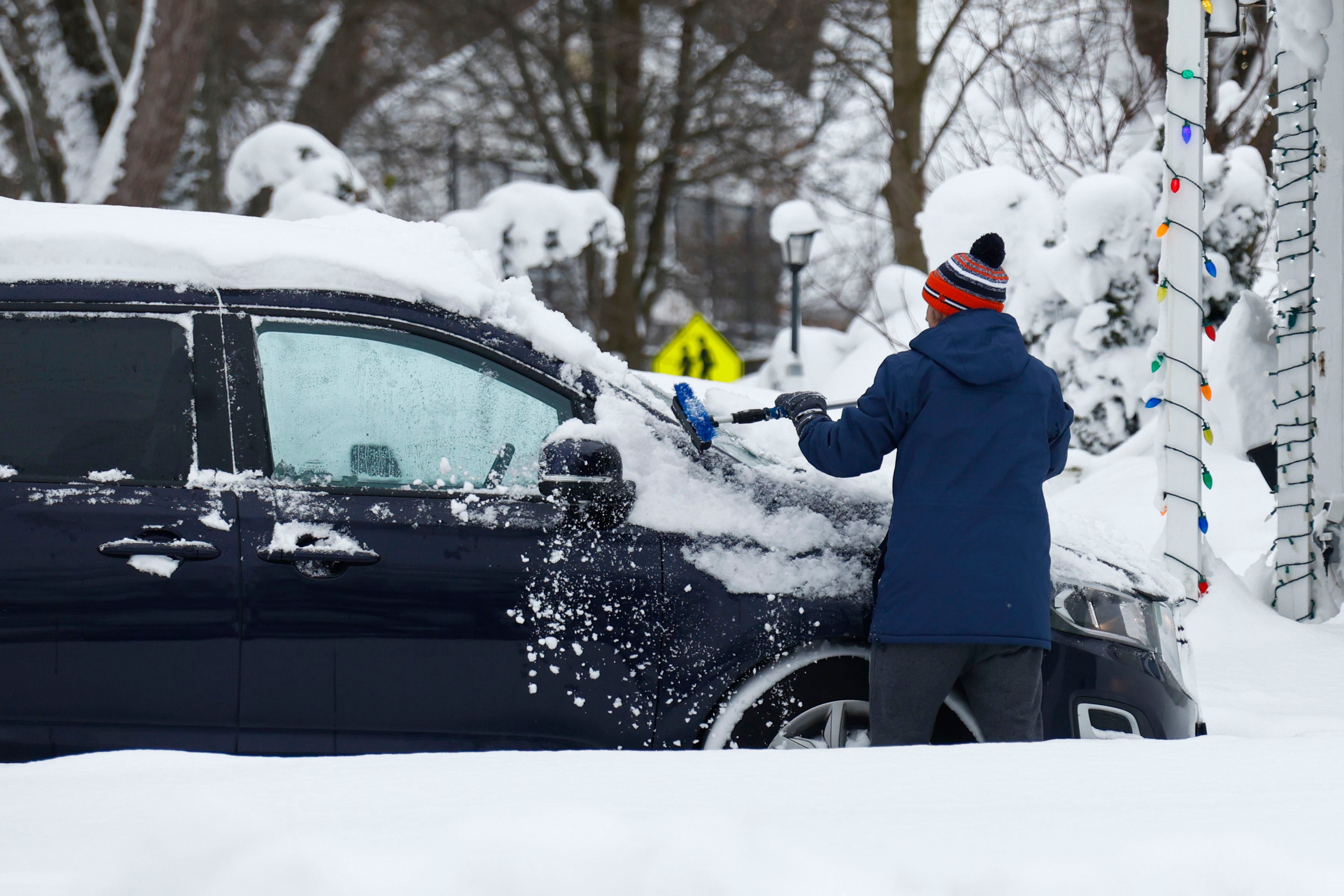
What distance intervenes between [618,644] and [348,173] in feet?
42.2

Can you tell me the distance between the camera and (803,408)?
3.18 metres

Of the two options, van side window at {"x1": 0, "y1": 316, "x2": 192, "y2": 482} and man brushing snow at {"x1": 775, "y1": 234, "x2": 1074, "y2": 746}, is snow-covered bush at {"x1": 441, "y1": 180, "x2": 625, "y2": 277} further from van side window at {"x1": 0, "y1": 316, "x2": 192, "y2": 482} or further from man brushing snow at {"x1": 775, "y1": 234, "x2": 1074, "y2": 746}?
man brushing snow at {"x1": 775, "y1": 234, "x2": 1074, "y2": 746}

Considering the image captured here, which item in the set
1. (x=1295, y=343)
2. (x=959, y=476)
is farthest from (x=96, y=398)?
(x=1295, y=343)

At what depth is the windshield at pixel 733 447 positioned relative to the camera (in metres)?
3.20

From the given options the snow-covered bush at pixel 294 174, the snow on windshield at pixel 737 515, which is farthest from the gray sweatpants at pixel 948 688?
the snow-covered bush at pixel 294 174

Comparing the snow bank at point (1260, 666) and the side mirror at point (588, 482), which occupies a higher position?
the side mirror at point (588, 482)

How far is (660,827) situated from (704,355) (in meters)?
13.3

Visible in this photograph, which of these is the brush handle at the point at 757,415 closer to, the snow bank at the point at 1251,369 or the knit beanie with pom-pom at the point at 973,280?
the knit beanie with pom-pom at the point at 973,280

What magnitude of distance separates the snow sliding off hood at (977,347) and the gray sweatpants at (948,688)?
2.02ft

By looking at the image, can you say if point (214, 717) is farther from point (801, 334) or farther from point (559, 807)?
point (801, 334)

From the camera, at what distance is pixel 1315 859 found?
1818 mm

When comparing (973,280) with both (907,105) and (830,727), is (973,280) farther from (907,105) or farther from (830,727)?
(907,105)

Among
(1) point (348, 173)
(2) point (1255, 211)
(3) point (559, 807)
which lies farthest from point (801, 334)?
(3) point (559, 807)

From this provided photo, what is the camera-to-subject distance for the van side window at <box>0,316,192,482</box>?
293 centimetres
